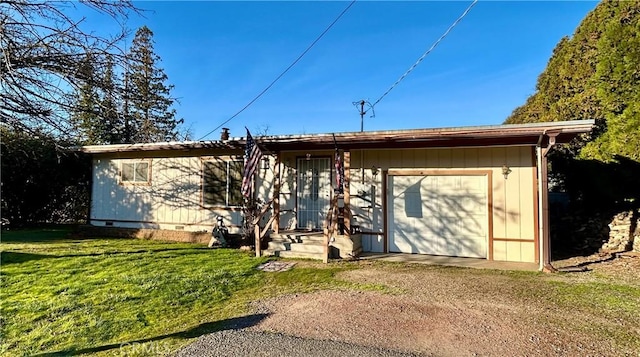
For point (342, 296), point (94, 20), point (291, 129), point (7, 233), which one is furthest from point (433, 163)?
point (291, 129)

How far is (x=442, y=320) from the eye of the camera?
13.3 feet

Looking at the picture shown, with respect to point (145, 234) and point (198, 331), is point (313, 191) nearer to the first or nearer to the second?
point (145, 234)

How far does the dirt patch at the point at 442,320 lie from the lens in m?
3.39

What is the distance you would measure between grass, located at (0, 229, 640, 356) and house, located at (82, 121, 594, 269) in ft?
4.05

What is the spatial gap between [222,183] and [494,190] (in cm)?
663

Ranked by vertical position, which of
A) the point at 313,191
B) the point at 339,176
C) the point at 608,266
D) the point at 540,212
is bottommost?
the point at 608,266

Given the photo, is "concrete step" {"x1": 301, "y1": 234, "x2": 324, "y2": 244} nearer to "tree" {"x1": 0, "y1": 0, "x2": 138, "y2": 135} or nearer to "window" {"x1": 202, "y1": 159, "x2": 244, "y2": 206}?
"window" {"x1": 202, "y1": 159, "x2": 244, "y2": 206}

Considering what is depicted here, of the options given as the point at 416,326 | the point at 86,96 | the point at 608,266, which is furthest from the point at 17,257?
the point at 608,266

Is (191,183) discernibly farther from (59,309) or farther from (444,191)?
(444,191)

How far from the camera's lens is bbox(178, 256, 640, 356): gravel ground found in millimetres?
3297

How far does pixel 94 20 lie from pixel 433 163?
6.66m

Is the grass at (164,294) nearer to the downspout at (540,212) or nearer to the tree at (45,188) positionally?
the downspout at (540,212)

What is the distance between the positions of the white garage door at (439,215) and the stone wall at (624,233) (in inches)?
132

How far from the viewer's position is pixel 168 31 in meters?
6.99
